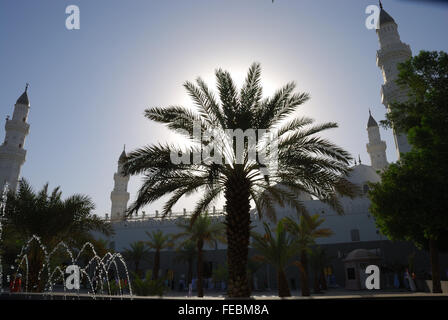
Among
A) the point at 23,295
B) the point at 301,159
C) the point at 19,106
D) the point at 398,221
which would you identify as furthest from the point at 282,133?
the point at 19,106

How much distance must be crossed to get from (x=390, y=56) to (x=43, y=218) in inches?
1432

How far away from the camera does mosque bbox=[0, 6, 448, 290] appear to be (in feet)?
94.8

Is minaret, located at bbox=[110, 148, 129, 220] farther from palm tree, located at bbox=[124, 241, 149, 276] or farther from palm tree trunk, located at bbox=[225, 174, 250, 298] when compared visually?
palm tree trunk, located at bbox=[225, 174, 250, 298]

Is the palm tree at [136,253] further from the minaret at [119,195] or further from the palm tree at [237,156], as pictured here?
the palm tree at [237,156]

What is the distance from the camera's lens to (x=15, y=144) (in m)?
43.1

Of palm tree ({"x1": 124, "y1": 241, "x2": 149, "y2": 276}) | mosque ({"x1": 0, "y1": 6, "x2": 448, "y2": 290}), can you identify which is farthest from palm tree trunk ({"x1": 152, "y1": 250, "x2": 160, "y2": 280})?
palm tree ({"x1": 124, "y1": 241, "x2": 149, "y2": 276})

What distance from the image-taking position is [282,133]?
11328mm

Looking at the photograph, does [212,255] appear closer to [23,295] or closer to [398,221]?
[398,221]

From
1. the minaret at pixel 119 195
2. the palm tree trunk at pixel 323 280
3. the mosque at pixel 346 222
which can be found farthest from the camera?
the minaret at pixel 119 195

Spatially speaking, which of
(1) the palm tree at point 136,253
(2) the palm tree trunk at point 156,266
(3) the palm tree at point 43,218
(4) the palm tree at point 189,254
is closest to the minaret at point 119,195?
(1) the palm tree at point 136,253

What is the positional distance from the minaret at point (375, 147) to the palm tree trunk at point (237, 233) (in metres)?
41.8

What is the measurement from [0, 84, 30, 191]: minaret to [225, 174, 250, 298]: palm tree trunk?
3901cm

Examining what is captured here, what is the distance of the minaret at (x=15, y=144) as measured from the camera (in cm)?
4141
